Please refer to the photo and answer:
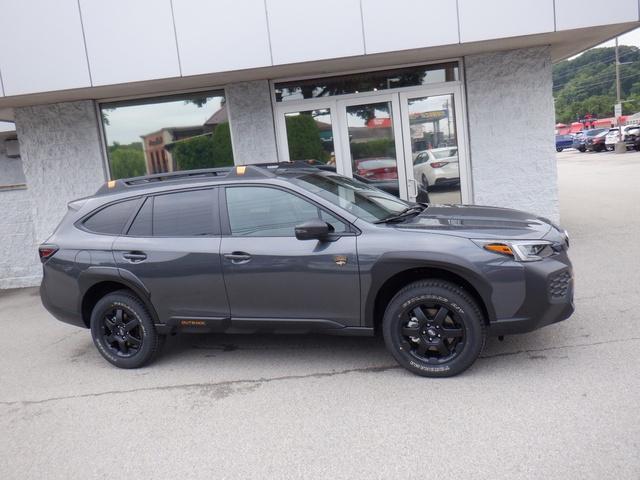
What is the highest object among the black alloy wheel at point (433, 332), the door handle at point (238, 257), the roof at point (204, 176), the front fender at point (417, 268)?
the roof at point (204, 176)

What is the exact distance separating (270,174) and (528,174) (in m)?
5.41

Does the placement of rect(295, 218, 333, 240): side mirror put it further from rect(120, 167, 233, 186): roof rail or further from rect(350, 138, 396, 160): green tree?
rect(350, 138, 396, 160): green tree

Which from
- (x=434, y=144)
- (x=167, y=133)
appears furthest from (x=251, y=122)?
(x=434, y=144)

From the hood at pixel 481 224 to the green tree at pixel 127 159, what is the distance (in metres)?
5.98

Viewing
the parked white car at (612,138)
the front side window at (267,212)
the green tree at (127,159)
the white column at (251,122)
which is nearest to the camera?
the front side window at (267,212)

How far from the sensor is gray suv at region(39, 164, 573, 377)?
14.0 feet

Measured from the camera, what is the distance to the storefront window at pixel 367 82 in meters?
8.95

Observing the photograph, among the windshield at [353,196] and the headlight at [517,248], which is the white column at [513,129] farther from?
the headlight at [517,248]

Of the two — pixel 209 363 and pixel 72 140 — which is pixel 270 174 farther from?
pixel 72 140

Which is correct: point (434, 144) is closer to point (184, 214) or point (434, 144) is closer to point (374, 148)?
point (374, 148)

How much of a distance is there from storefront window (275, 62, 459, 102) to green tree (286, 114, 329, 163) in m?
0.36

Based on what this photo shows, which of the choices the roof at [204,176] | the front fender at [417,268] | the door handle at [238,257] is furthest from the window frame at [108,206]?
the front fender at [417,268]

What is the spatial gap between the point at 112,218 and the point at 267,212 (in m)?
1.57

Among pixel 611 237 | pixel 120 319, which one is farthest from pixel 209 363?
pixel 611 237
